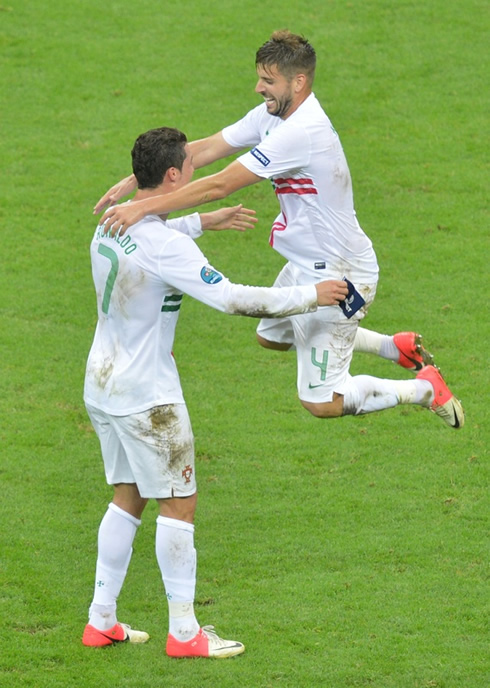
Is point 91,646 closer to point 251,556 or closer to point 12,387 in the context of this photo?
point 251,556

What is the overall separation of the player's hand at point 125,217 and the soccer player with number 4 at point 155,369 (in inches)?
2.5

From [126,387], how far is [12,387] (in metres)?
4.65

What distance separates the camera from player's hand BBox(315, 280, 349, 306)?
7414mm

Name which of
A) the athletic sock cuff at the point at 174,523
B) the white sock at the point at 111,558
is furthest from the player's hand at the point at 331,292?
the white sock at the point at 111,558

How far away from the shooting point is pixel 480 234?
573 inches

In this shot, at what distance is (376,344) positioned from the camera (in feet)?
30.2

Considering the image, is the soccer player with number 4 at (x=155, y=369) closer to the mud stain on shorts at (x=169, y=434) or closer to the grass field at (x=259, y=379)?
the mud stain on shorts at (x=169, y=434)

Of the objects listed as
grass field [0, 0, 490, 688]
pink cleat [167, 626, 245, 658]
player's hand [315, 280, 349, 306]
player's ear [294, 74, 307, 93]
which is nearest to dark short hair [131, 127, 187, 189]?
player's ear [294, 74, 307, 93]

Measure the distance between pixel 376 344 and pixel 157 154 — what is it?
2742 mm

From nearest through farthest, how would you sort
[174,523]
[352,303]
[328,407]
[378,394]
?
[174,523] < [352,303] < [328,407] < [378,394]

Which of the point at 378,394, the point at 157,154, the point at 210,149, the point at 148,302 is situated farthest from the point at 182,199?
the point at 378,394

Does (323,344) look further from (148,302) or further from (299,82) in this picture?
(299,82)

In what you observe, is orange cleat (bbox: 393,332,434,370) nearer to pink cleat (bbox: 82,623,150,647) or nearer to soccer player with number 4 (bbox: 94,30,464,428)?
soccer player with number 4 (bbox: 94,30,464,428)

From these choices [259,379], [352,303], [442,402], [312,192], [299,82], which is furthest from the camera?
[259,379]
